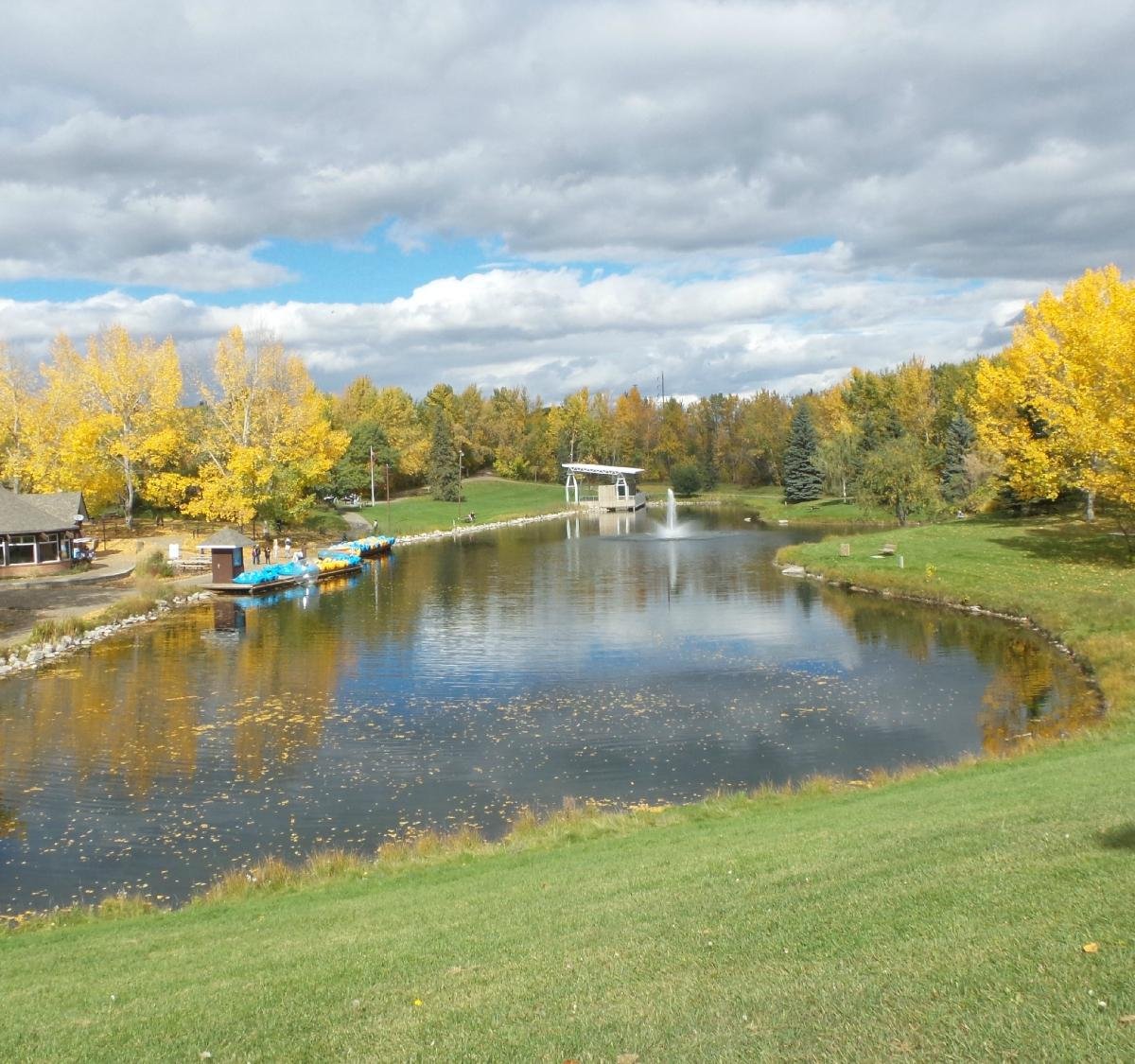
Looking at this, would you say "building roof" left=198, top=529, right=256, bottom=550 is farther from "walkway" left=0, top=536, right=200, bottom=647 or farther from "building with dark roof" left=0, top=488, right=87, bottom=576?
"building with dark roof" left=0, top=488, right=87, bottom=576

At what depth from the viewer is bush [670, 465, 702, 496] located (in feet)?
412

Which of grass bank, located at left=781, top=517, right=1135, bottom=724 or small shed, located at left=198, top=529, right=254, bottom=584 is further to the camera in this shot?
small shed, located at left=198, top=529, right=254, bottom=584

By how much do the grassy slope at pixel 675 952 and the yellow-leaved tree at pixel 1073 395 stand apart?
2883 cm

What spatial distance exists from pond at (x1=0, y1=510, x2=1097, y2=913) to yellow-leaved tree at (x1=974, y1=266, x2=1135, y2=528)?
10469 millimetres

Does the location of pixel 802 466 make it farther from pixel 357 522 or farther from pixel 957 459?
pixel 357 522

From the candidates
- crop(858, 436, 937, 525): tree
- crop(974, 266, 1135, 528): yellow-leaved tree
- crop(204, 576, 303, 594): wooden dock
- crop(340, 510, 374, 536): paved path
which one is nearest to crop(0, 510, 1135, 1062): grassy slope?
crop(974, 266, 1135, 528): yellow-leaved tree

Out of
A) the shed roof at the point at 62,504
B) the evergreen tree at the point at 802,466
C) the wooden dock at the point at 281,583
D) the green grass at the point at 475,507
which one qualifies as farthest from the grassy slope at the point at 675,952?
the evergreen tree at the point at 802,466

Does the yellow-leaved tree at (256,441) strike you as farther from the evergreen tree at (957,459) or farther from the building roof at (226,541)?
the evergreen tree at (957,459)

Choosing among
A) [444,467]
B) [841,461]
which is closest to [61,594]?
[444,467]

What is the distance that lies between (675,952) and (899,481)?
60021 mm

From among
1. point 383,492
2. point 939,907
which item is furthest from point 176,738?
point 383,492

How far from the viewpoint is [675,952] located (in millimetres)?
8328

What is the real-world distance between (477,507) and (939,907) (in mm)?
96382

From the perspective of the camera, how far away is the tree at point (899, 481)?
64.2m
